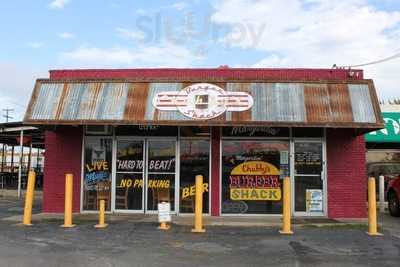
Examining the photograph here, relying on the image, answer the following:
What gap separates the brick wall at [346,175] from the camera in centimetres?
1479

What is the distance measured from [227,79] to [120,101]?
9.70ft

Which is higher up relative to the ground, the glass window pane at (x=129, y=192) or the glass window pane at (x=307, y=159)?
the glass window pane at (x=307, y=159)

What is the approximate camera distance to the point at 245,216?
48.8 ft

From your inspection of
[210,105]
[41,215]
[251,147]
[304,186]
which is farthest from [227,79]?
[41,215]

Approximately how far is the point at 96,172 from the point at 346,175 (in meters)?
7.17

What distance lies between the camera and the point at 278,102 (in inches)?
546

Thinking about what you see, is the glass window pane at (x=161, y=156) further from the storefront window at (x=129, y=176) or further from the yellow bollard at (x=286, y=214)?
the yellow bollard at (x=286, y=214)

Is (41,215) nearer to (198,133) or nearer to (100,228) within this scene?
(100,228)

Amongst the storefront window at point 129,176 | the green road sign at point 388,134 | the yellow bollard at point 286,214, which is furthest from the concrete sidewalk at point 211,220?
the green road sign at point 388,134

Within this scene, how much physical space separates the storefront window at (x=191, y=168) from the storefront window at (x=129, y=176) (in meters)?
1.21

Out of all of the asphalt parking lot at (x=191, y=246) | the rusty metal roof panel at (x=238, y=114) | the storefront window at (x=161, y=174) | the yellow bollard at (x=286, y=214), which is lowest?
the asphalt parking lot at (x=191, y=246)

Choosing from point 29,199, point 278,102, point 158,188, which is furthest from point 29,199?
point 278,102

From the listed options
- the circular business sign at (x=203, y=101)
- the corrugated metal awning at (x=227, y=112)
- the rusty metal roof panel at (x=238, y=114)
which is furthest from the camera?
the circular business sign at (x=203, y=101)

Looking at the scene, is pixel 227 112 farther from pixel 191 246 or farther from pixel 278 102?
pixel 191 246
